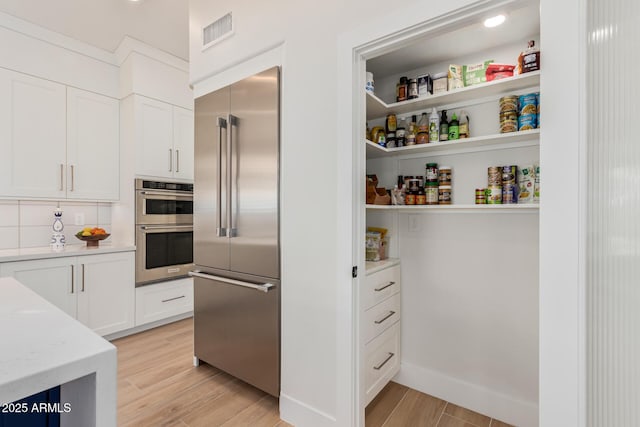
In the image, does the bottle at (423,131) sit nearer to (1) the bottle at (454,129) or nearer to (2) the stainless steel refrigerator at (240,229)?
(1) the bottle at (454,129)

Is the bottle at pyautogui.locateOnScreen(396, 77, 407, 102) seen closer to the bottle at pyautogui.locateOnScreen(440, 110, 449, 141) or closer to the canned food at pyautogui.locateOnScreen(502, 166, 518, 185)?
the bottle at pyautogui.locateOnScreen(440, 110, 449, 141)

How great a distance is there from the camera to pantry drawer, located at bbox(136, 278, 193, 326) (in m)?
3.06

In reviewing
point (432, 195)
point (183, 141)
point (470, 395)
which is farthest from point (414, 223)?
point (183, 141)

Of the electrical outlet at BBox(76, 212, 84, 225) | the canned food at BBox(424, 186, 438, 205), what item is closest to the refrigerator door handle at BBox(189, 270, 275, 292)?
the canned food at BBox(424, 186, 438, 205)

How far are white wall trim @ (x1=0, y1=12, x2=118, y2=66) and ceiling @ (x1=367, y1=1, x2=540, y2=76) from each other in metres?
2.74

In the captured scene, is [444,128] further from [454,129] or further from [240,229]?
[240,229]

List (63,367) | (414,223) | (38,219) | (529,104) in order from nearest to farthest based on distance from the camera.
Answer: (63,367) → (529,104) → (414,223) → (38,219)

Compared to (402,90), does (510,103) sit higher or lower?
lower

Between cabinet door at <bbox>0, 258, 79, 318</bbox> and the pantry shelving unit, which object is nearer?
the pantry shelving unit

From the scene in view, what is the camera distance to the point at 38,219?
9.46 feet

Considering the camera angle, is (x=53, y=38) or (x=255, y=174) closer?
(x=255, y=174)

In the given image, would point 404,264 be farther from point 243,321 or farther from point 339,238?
point 243,321

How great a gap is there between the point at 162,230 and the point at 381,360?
8.12ft

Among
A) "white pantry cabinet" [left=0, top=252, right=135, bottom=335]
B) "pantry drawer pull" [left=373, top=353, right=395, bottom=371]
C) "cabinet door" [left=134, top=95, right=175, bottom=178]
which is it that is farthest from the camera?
"cabinet door" [left=134, top=95, right=175, bottom=178]
